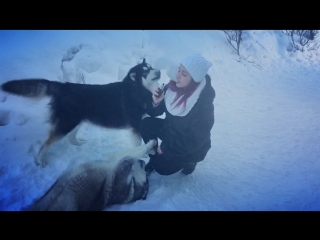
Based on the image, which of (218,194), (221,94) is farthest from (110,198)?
(221,94)

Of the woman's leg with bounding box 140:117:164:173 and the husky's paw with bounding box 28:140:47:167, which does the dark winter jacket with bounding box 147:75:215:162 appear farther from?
the husky's paw with bounding box 28:140:47:167

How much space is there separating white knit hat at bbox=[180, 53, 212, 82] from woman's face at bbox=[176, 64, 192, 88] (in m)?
0.02

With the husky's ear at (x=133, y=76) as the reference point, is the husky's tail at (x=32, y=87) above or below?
below

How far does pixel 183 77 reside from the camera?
2090 millimetres

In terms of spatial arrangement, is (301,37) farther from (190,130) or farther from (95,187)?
(95,187)

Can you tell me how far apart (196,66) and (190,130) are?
0.45 meters

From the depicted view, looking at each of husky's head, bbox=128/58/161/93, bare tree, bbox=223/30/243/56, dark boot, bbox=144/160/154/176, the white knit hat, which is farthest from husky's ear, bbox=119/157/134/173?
bare tree, bbox=223/30/243/56

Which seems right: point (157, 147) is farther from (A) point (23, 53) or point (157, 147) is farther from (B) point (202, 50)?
(A) point (23, 53)

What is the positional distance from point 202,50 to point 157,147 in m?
0.80

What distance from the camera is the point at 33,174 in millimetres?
2107

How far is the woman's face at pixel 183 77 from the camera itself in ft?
6.82

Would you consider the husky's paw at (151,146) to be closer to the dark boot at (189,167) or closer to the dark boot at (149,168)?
the dark boot at (149,168)

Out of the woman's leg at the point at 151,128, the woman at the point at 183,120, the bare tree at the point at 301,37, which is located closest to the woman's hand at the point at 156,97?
the woman at the point at 183,120

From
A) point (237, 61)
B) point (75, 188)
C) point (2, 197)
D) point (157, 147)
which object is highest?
point (237, 61)
